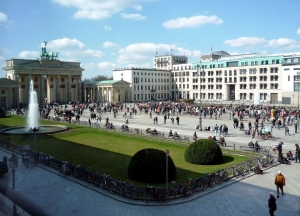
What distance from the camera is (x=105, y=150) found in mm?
26812

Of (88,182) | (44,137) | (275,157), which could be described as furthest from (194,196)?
(44,137)

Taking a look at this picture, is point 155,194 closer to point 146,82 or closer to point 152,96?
point 146,82

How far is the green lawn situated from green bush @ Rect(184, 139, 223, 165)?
0.42 m

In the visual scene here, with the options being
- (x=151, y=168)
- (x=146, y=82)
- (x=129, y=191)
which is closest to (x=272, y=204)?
(x=129, y=191)

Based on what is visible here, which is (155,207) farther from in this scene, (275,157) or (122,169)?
(275,157)

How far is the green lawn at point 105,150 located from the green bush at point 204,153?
419 mm

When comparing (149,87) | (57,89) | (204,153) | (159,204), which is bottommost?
(159,204)

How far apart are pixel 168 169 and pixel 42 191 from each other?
6713mm

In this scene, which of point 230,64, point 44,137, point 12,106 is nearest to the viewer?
point 44,137

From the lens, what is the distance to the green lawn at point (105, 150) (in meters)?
20.5

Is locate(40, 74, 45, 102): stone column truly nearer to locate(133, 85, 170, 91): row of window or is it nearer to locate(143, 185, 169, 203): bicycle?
locate(133, 85, 170, 91): row of window

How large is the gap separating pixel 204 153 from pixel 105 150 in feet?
30.5

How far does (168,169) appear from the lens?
17.7 metres

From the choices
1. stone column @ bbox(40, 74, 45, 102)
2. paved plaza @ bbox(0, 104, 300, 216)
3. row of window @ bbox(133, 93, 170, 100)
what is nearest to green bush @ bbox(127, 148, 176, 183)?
paved plaza @ bbox(0, 104, 300, 216)
